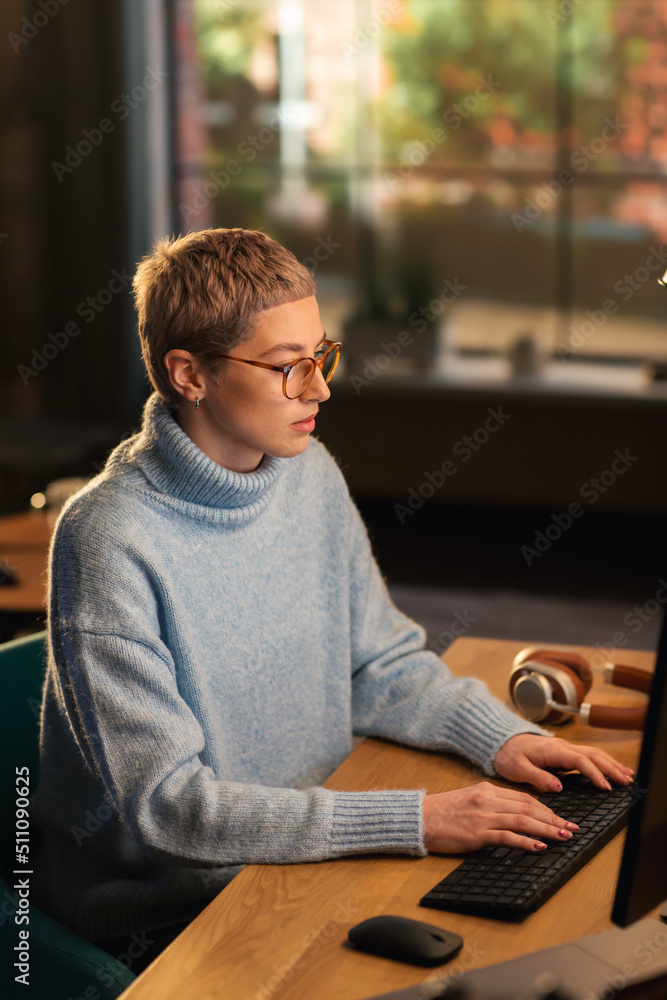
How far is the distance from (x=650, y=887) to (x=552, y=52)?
15.5ft

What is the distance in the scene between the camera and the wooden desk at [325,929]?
1.01 metres

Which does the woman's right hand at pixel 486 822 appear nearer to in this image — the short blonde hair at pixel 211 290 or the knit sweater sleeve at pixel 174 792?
the knit sweater sleeve at pixel 174 792

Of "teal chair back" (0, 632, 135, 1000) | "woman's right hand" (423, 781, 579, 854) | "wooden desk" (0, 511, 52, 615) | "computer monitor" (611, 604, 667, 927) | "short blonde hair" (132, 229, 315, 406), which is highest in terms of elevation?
"short blonde hair" (132, 229, 315, 406)

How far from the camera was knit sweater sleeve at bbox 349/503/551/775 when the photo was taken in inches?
56.9

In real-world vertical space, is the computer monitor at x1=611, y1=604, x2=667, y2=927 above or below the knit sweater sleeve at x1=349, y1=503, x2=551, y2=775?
above

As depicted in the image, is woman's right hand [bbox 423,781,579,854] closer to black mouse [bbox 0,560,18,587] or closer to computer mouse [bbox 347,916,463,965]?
computer mouse [bbox 347,916,463,965]

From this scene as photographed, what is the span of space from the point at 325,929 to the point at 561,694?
58cm

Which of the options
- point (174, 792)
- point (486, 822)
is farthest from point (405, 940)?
point (174, 792)

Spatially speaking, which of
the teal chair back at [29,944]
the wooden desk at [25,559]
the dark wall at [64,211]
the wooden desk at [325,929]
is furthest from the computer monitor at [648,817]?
the dark wall at [64,211]

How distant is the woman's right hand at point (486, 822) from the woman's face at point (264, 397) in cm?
49

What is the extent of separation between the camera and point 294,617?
5.04 ft

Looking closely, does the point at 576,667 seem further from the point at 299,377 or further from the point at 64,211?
the point at 64,211

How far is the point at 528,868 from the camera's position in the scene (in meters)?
1.15

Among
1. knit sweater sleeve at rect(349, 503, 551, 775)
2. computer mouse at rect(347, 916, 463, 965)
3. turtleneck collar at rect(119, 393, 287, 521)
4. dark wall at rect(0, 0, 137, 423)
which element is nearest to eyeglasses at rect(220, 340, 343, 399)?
turtleneck collar at rect(119, 393, 287, 521)
